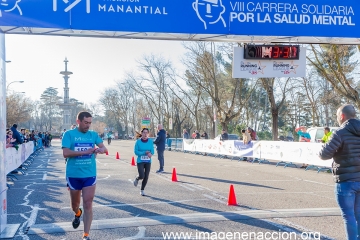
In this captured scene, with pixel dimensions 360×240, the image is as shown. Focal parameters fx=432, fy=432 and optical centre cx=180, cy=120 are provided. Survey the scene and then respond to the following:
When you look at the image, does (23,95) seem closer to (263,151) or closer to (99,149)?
(263,151)

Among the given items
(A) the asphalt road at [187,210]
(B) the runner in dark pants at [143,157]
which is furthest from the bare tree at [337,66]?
(B) the runner in dark pants at [143,157]

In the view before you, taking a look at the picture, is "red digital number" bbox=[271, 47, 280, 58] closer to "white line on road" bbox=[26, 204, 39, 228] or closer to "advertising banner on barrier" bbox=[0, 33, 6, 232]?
"advertising banner on barrier" bbox=[0, 33, 6, 232]

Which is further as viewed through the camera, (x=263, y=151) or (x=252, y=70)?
(x=263, y=151)

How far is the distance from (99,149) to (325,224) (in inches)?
163

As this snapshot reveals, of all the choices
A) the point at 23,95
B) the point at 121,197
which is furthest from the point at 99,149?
the point at 23,95

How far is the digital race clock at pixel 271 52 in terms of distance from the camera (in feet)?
35.5

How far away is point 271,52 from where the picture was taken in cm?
1088

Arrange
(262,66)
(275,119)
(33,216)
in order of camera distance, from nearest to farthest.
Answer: (33,216)
(262,66)
(275,119)

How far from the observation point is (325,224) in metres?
7.56

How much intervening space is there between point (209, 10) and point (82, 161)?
462 centimetres

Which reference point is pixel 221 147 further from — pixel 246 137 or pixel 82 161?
pixel 82 161

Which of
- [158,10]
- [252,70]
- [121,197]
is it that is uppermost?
[158,10]

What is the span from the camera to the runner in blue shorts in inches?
251

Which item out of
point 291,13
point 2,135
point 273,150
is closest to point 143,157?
point 2,135
